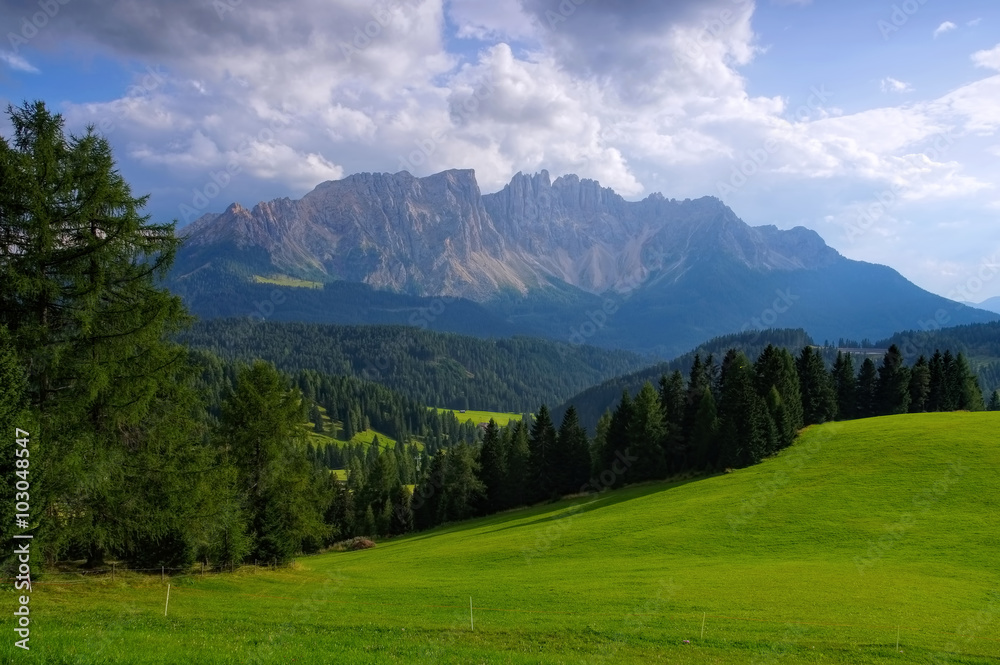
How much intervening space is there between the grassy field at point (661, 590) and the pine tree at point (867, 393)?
3554cm

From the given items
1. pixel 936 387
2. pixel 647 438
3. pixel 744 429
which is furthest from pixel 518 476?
Answer: pixel 936 387

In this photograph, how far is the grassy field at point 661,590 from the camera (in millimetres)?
20453

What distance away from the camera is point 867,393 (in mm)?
100250

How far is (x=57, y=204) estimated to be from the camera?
70.6 ft

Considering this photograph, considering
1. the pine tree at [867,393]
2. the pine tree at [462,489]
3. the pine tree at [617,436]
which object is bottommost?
the pine tree at [462,489]

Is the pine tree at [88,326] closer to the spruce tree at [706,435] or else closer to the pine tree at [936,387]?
the spruce tree at [706,435]

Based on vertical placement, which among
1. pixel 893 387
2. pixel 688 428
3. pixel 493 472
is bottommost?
pixel 493 472

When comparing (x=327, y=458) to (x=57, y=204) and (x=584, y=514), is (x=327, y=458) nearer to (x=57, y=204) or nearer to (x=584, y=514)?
(x=584, y=514)

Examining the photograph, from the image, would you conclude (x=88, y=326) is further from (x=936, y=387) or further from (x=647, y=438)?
(x=936, y=387)

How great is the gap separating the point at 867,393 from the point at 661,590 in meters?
86.2

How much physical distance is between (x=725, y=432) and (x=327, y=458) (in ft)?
454

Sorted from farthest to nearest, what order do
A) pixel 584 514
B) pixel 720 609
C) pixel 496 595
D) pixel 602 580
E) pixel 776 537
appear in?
pixel 584 514
pixel 776 537
pixel 602 580
pixel 496 595
pixel 720 609

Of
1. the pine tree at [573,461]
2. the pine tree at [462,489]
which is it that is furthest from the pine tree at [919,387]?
the pine tree at [462,489]

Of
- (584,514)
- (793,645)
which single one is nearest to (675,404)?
(584,514)
